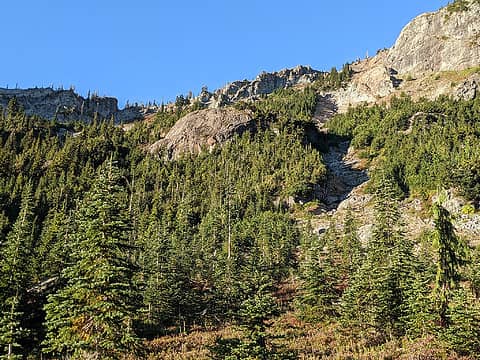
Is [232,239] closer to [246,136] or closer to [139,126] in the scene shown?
[246,136]

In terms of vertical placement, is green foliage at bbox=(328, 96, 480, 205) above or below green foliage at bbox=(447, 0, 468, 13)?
below

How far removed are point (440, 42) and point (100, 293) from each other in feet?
627

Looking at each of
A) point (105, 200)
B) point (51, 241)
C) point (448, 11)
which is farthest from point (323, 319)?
point (448, 11)

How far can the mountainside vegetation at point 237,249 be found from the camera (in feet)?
64.4

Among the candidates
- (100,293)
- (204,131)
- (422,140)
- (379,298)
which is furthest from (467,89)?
(100,293)

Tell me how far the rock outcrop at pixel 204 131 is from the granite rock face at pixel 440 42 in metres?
94.6

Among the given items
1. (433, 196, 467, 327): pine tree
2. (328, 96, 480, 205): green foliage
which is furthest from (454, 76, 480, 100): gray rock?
(433, 196, 467, 327): pine tree

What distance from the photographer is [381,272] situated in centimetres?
2931

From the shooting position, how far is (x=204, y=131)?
121125 mm

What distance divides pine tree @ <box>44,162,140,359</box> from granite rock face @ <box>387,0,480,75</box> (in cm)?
17438

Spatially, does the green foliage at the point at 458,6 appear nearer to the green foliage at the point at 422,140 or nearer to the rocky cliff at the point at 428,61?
the rocky cliff at the point at 428,61

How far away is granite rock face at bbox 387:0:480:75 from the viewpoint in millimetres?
166375

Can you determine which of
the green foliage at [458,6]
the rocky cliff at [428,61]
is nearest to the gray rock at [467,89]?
the rocky cliff at [428,61]

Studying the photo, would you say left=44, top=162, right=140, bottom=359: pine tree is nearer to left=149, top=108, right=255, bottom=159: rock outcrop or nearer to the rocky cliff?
left=149, top=108, right=255, bottom=159: rock outcrop
